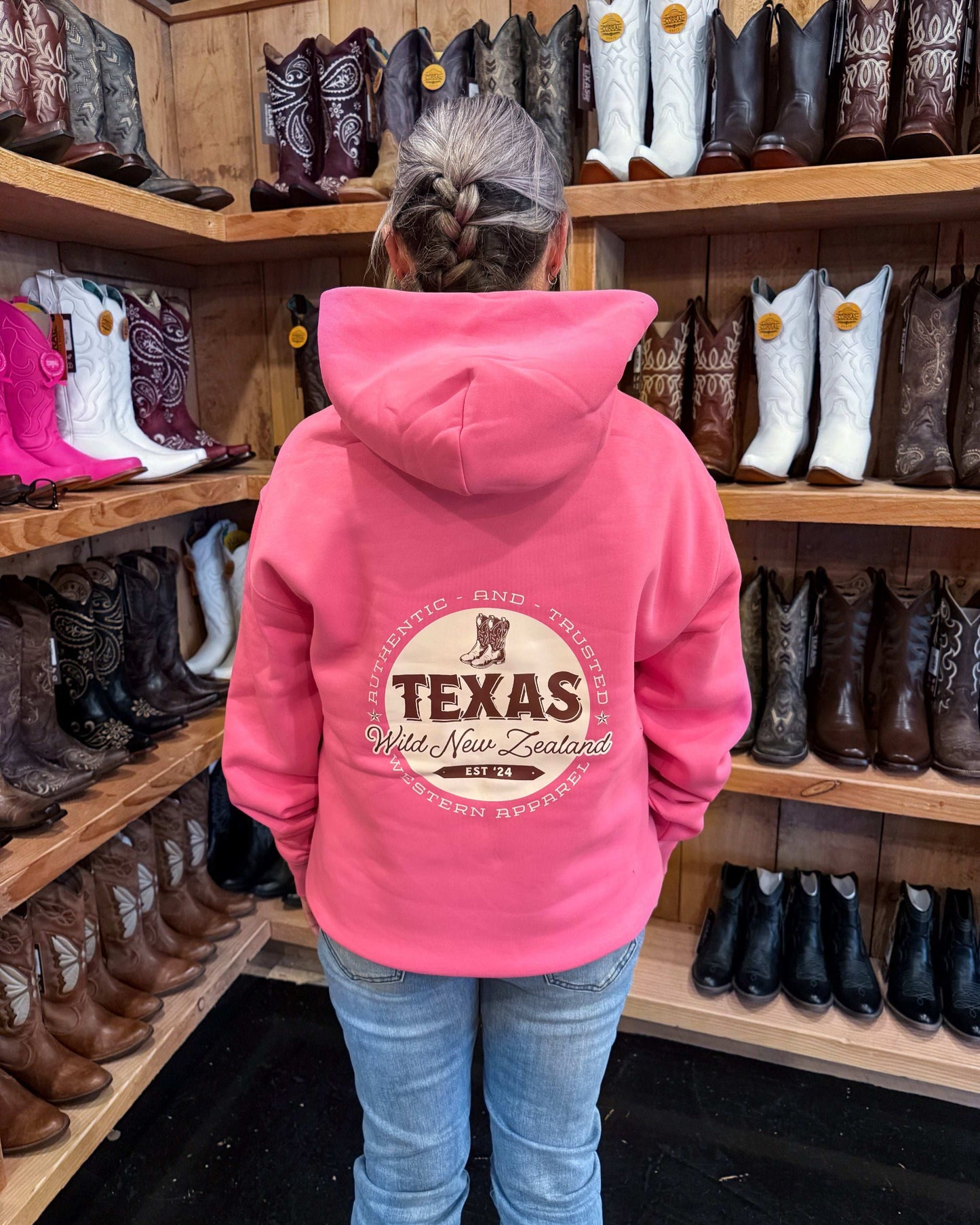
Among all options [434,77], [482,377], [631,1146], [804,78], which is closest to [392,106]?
[434,77]

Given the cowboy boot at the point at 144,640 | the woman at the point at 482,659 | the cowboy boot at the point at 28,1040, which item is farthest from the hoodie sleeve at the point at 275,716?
the cowboy boot at the point at 144,640

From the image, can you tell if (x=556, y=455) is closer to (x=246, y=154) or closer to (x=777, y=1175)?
(x=777, y=1175)

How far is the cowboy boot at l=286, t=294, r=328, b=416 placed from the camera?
6.32 ft

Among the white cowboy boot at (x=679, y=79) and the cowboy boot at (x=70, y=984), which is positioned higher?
the white cowboy boot at (x=679, y=79)

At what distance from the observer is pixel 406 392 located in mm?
790

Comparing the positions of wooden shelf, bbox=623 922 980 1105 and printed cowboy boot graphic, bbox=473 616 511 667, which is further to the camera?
wooden shelf, bbox=623 922 980 1105

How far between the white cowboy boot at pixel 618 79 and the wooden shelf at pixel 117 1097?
5.69ft

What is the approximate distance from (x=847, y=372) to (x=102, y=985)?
1.84 metres

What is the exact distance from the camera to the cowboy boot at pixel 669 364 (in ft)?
5.96

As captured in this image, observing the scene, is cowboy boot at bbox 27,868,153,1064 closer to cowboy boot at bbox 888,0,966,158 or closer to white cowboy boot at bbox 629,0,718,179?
white cowboy boot at bbox 629,0,718,179

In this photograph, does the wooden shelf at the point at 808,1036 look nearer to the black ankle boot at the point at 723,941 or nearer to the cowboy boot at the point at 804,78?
the black ankle boot at the point at 723,941

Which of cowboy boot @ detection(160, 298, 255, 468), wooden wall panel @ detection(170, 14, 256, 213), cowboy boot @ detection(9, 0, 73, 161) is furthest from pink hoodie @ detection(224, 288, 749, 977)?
wooden wall panel @ detection(170, 14, 256, 213)

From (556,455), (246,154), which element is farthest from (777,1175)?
(246,154)

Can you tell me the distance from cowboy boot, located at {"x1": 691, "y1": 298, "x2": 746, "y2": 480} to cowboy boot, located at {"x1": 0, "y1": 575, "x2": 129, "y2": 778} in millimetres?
1268
